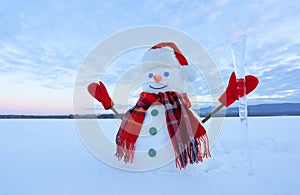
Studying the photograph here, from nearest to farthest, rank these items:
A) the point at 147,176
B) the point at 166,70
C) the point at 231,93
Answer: the point at 147,176
the point at 231,93
the point at 166,70

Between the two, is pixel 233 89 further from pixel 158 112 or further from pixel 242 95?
pixel 158 112

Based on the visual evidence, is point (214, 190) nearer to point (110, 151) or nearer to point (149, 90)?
point (149, 90)

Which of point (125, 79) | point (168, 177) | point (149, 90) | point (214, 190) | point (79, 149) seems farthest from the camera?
point (79, 149)

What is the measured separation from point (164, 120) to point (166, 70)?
0.96ft

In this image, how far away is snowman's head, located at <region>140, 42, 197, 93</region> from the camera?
3.68 ft

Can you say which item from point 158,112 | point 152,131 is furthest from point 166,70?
point 152,131

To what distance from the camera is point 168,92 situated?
1.09 metres

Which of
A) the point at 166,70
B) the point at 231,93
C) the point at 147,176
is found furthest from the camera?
the point at 166,70

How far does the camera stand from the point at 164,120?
3.47 ft

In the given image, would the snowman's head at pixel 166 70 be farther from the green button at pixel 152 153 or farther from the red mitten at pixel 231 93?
the green button at pixel 152 153

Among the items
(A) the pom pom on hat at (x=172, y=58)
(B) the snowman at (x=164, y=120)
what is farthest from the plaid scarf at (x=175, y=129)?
(A) the pom pom on hat at (x=172, y=58)

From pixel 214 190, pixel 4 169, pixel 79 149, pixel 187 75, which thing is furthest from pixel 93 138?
pixel 214 190

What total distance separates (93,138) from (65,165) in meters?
0.48

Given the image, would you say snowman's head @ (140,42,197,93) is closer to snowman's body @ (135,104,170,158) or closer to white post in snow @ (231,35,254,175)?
snowman's body @ (135,104,170,158)
